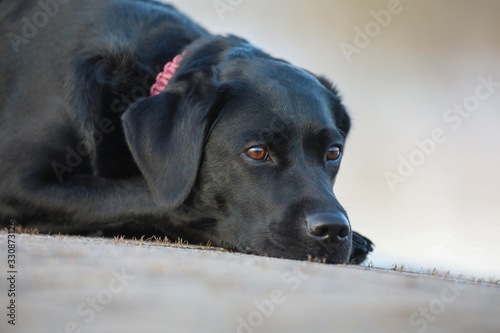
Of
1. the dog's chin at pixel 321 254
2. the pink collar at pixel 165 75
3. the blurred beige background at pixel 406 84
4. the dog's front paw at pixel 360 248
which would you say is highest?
the pink collar at pixel 165 75

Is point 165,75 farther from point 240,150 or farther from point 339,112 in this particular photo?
point 339,112

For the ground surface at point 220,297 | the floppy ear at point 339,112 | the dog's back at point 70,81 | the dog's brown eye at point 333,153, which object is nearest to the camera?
the ground surface at point 220,297

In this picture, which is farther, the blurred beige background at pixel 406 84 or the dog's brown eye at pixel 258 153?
the blurred beige background at pixel 406 84

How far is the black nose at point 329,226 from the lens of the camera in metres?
1.98

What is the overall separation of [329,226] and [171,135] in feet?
2.39

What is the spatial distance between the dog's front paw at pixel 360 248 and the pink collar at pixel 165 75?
3.41ft

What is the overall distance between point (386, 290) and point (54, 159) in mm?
1688

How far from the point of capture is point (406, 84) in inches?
292

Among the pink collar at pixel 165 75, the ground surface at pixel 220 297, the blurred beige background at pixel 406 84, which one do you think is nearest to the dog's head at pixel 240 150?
the pink collar at pixel 165 75

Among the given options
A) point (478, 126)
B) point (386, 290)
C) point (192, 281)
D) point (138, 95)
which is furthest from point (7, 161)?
point (478, 126)

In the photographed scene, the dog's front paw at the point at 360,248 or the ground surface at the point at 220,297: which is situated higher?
the ground surface at the point at 220,297

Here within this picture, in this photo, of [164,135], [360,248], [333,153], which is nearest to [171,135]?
[164,135]

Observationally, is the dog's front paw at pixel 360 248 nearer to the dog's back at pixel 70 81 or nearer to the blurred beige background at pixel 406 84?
the dog's back at pixel 70 81

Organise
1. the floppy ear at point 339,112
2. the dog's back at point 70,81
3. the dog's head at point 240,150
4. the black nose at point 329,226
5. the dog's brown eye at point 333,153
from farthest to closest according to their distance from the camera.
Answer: the floppy ear at point 339,112
the dog's back at point 70,81
the dog's brown eye at point 333,153
the dog's head at point 240,150
the black nose at point 329,226
